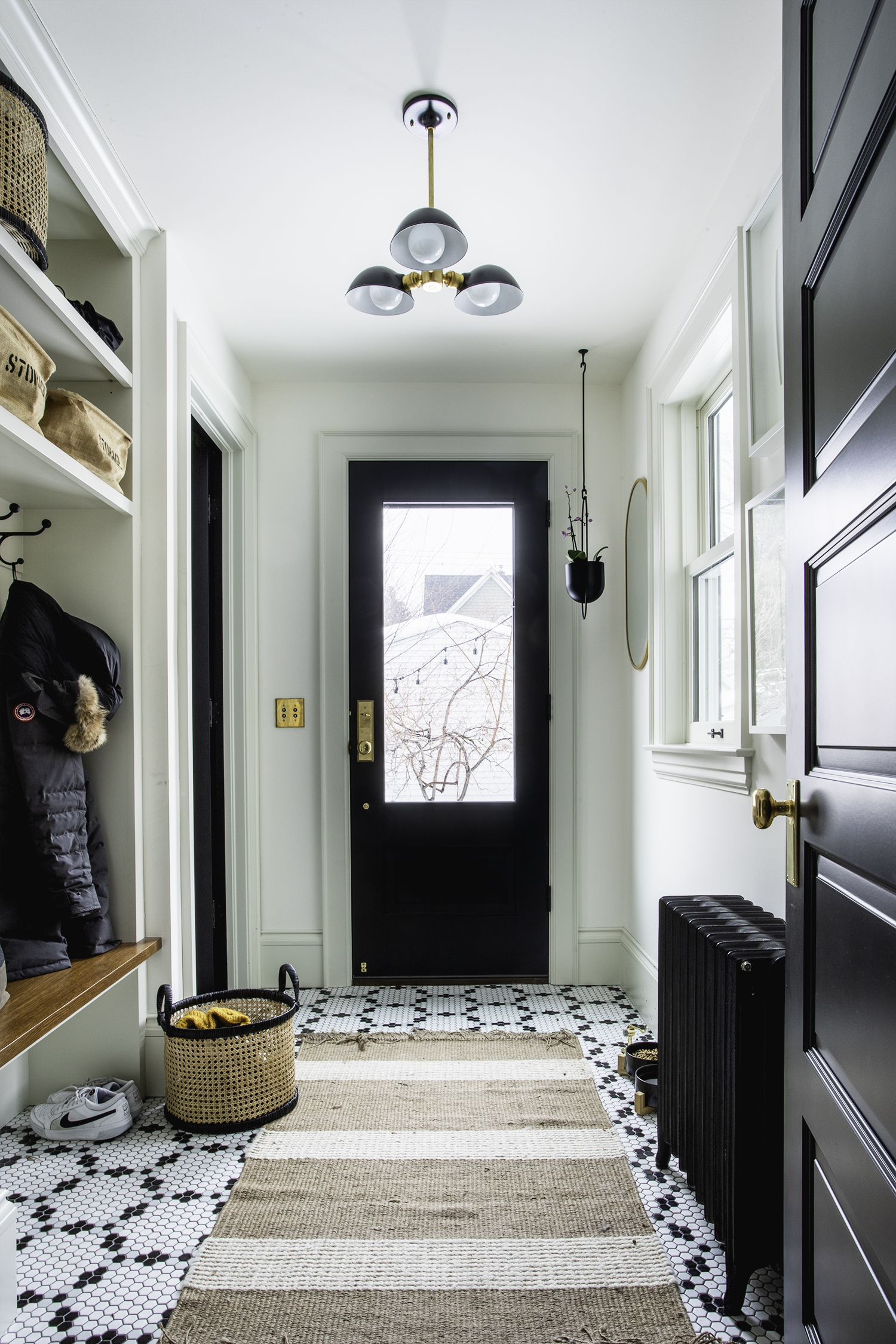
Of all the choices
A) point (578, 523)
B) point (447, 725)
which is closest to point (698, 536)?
point (578, 523)

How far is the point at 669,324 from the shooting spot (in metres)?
2.72

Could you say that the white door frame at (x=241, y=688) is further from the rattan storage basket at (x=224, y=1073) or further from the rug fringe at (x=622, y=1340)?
the rug fringe at (x=622, y=1340)

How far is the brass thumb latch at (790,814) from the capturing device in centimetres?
103

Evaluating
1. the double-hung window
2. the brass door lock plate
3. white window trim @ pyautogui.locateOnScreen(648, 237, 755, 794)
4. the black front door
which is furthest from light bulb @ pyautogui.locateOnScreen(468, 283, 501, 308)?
the brass door lock plate

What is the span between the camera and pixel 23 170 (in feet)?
5.47

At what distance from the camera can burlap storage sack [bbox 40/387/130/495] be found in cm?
197

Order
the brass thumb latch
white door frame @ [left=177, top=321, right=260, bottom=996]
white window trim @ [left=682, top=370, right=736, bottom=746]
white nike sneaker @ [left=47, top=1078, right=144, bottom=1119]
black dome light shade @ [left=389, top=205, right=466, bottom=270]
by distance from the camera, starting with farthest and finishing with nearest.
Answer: white door frame @ [left=177, top=321, right=260, bottom=996]
white window trim @ [left=682, top=370, right=736, bottom=746]
white nike sneaker @ [left=47, top=1078, right=144, bottom=1119]
black dome light shade @ [left=389, top=205, right=466, bottom=270]
the brass thumb latch

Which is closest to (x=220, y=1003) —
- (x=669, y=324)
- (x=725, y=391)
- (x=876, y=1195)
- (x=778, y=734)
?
(x=778, y=734)

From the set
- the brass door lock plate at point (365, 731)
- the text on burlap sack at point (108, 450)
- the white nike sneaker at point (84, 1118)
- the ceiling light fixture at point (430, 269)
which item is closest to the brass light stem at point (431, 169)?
the ceiling light fixture at point (430, 269)

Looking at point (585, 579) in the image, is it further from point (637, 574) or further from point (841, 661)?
point (841, 661)

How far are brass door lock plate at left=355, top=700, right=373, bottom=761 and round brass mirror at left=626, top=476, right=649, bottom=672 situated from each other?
3.47 ft

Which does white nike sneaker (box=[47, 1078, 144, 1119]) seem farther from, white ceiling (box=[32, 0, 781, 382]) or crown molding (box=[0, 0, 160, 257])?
white ceiling (box=[32, 0, 781, 382])

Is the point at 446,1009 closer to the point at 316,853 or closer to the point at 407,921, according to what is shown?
the point at 407,921

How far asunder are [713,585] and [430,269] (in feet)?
4.26
